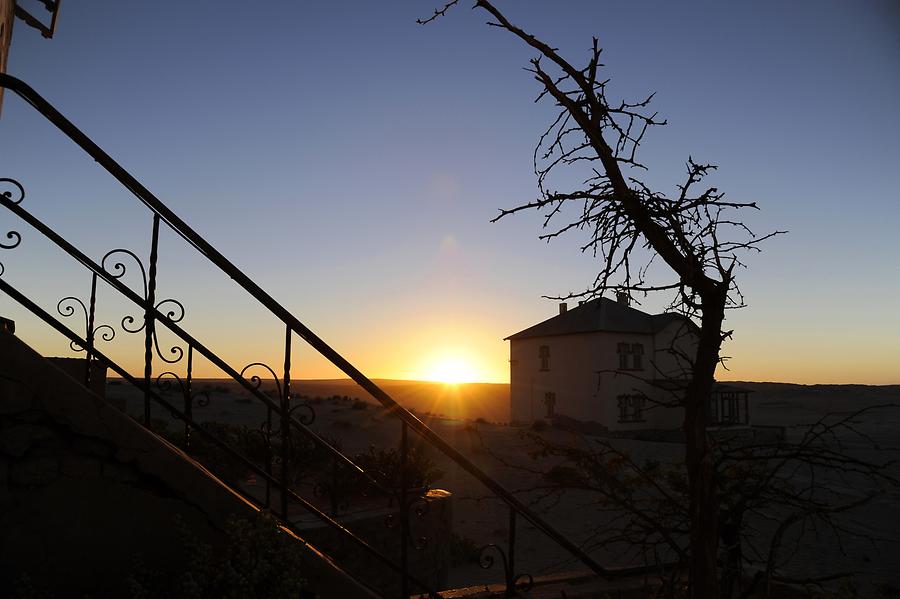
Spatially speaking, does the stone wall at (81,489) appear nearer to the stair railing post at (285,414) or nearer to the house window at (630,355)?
the stair railing post at (285,414)

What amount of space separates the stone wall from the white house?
27.4m

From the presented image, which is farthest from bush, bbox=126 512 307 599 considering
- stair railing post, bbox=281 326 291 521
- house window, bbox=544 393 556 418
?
house window, bbox=544 393 556 418

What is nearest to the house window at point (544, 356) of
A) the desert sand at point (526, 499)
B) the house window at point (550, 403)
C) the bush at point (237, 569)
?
the house window at point (550, 403)

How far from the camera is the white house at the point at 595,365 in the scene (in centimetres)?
3102

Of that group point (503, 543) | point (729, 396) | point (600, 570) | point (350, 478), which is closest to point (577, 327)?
point (729, 396)

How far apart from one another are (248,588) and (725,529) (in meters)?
2.81

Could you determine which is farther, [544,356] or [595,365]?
[544,356]

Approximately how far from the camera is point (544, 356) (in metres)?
34.2

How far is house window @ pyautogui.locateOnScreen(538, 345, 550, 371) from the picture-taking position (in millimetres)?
34031

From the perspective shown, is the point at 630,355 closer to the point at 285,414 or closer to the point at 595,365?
the point at 595,365

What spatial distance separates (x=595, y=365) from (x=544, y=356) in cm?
388

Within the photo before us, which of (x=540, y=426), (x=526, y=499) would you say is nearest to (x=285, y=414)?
(x=526, y=499)

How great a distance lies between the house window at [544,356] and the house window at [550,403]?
1.50 m

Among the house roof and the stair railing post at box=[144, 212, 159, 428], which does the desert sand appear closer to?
the stair railing post at box=[144, 212, 159, 428]
